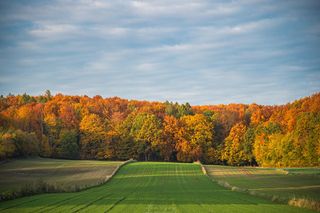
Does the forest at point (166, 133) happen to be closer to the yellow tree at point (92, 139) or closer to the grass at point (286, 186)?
the yellow tree at point (92, 139)

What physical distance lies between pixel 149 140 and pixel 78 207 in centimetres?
8404

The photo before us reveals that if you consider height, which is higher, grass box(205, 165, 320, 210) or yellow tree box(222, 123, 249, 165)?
yellow tree box(222, 123, 249, 165)

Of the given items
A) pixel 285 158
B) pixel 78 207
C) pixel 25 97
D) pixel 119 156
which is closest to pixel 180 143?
pixel 119 156

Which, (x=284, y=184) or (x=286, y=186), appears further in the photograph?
(x=284, y=184)

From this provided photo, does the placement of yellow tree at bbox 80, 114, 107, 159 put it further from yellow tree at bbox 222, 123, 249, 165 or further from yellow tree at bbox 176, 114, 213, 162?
yellow tree at bbox 222, 123, 249, 165

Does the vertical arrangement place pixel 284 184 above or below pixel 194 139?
below

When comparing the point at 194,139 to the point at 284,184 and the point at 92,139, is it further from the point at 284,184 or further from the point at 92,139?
the point at 284,184

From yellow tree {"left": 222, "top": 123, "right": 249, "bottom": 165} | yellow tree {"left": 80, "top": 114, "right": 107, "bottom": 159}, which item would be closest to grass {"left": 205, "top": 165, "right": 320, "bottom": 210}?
yellow tree {"left": 222, "top": 123, "right": 249, "bottom": 165}

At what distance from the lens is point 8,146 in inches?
3019

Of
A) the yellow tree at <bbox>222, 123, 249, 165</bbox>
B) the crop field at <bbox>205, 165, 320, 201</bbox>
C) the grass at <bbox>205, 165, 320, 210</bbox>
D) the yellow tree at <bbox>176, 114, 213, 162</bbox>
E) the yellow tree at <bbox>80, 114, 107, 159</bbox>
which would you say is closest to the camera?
the grass at <bbox>205, 165, 320, 210</bbox>

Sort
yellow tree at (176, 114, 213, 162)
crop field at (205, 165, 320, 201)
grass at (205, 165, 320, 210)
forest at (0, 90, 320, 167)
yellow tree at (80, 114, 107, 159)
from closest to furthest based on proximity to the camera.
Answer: grass at (205, 165, 320, 210) < crop field at (205, 165, 320, 201) < forest at (0, 90, 320, 167) < yellow tree at (176, 114, 213, 162) < yellow tree at (80, 114, 107, 159)

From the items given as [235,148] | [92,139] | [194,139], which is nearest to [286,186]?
[235,148]

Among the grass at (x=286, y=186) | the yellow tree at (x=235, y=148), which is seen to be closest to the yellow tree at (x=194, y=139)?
the yellow tree at (x=235, y=148)

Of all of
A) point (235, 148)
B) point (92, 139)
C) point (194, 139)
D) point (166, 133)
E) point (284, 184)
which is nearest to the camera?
point (284, 184)
